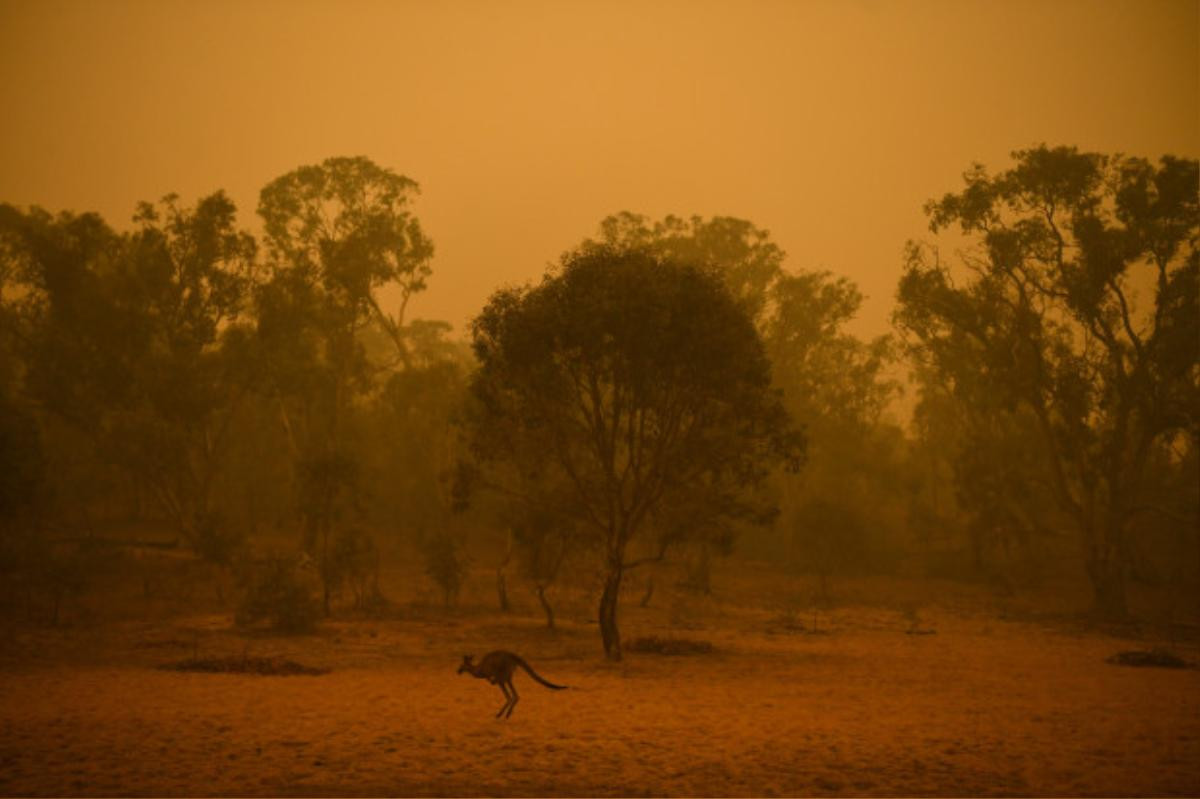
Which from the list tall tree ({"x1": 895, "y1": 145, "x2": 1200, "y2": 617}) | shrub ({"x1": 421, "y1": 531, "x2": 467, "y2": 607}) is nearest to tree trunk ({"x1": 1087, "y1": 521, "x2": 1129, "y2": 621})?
tall tree ({"x1": 895, "y1": 145, "x2": 1200, "y2": 617})

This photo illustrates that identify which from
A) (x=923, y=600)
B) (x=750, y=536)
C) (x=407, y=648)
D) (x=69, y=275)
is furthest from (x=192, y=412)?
(x=750, y=536)

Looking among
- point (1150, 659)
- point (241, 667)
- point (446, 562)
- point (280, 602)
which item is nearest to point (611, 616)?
point (241, 667)

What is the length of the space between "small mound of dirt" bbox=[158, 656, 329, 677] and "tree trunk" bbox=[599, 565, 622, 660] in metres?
6.59

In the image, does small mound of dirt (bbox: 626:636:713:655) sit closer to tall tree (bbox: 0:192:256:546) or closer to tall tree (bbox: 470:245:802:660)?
tall tree (bbox: 470:245:802:660)

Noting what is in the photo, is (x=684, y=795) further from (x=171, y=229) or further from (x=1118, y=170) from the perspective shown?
(x=171, y=229)

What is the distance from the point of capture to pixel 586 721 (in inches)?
543

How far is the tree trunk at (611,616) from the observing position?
2094 cm

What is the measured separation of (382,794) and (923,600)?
35.8m

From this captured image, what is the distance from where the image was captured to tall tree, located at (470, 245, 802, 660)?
20.2m

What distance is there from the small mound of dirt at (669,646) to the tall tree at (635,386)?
190 cm

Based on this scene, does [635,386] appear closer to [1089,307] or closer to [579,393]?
[579,393]

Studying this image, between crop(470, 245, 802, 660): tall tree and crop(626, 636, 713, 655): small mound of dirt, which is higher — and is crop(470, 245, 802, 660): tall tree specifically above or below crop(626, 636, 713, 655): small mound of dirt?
above

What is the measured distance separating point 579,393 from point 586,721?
9.50 metres

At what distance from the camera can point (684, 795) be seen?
32.6 feet
